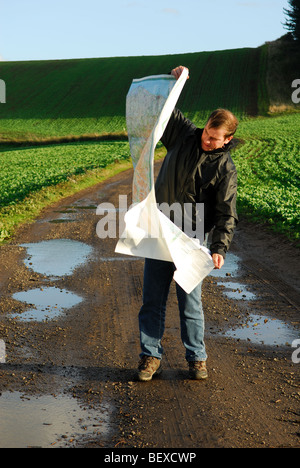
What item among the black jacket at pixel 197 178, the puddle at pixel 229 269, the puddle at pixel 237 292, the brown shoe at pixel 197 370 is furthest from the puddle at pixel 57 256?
the black jacket at pixel 197 178

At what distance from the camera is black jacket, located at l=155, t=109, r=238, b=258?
4.68m

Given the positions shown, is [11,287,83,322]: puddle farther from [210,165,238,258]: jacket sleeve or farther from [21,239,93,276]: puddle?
[210,165,238,258]: jacket sleeve

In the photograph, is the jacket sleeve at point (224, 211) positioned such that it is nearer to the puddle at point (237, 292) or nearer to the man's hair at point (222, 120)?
the man's hair at point (222, 120)

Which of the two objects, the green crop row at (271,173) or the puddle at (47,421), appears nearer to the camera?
the puddle at (47,421)

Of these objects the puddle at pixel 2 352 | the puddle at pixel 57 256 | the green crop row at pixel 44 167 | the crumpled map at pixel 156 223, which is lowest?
the green crop row at pixel 44 167

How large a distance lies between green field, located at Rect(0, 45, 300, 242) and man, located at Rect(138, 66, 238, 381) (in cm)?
585

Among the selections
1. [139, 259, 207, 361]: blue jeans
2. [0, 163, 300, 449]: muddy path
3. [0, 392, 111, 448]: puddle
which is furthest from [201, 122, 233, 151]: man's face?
[0, 392, 111, 448]: puddle

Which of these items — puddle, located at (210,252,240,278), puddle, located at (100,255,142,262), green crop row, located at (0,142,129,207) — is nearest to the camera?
puddle, located at (210,252,240,278)

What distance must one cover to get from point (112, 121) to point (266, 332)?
2019 inches

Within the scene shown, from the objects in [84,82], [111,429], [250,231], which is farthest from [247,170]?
[84,82]

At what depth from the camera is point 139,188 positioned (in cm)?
472

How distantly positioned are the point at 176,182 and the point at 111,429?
1957mm

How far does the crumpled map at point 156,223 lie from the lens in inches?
179

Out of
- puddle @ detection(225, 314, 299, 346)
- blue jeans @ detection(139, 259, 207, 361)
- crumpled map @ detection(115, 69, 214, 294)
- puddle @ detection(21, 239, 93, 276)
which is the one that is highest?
crumpled map @ detection(115, 69, 214, 294)
